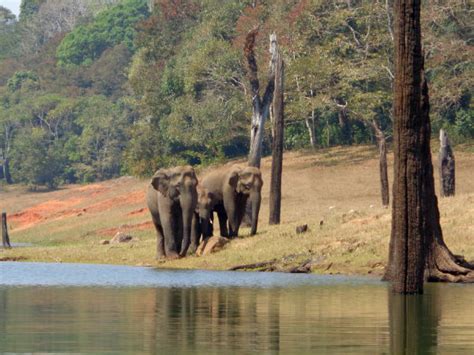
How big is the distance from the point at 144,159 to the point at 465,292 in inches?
2572

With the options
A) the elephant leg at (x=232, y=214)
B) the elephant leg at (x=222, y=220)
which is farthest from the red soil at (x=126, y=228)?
the elephant leg at (x=232, y=214)

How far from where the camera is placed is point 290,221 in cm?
5238

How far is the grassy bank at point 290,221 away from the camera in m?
38.5

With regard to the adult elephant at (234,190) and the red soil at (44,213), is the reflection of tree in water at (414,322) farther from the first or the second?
the red soil at (44,213)

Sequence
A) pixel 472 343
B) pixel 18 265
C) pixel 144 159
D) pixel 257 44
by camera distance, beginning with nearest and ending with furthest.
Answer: pixel 472 343 < pixel 18 265 < pixel 257 44 < pixel 144 159

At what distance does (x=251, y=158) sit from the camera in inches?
2217

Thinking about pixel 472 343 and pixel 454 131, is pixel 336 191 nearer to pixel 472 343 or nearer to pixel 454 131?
pixel 454 131

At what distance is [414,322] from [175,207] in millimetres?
22695

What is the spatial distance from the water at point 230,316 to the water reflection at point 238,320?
0.02 meters

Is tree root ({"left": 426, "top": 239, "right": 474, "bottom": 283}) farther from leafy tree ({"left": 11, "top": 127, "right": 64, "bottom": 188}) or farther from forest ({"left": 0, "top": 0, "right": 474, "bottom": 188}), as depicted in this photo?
leafy tree ({"left": 11, "top": 127, "right": 64, "bottom": 188})

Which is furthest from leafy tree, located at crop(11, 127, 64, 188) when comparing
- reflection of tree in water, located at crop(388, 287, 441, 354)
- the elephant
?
reflection of tree in water, located at crop(388, 287, 441, 354)

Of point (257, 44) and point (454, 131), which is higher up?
point (257, 44)

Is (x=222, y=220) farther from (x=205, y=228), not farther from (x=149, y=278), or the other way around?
(x=149, y=278)

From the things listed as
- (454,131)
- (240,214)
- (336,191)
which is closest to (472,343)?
(240,214)
